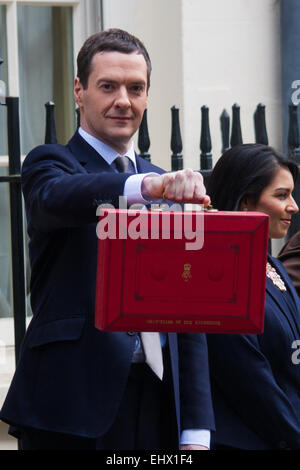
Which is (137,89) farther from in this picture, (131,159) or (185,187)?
(185,187)

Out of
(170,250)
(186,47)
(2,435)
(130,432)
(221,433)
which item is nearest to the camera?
(170,250)

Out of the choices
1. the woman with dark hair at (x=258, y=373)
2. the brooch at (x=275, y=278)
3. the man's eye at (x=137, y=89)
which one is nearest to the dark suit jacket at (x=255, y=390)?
the woman with dark hair at (x=258, y=373)

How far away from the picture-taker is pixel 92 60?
2.53m

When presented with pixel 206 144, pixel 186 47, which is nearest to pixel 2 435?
pixel 206 144

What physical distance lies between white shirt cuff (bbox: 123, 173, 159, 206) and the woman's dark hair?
84 cm

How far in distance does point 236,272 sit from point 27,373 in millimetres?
572

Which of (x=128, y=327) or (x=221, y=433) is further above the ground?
(x=128, y=327)

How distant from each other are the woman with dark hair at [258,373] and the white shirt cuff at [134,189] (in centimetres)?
75

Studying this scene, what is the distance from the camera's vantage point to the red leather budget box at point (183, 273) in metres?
2.22

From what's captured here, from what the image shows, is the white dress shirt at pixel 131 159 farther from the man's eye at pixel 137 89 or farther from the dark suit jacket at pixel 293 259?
the dark suit jacket at pixel 293 259

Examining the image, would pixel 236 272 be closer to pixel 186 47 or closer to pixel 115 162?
pixel 115 162

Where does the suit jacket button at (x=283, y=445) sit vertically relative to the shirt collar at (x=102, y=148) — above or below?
below

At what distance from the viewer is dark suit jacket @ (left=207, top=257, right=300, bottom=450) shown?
284 centimetres

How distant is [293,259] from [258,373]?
73 centimetres
